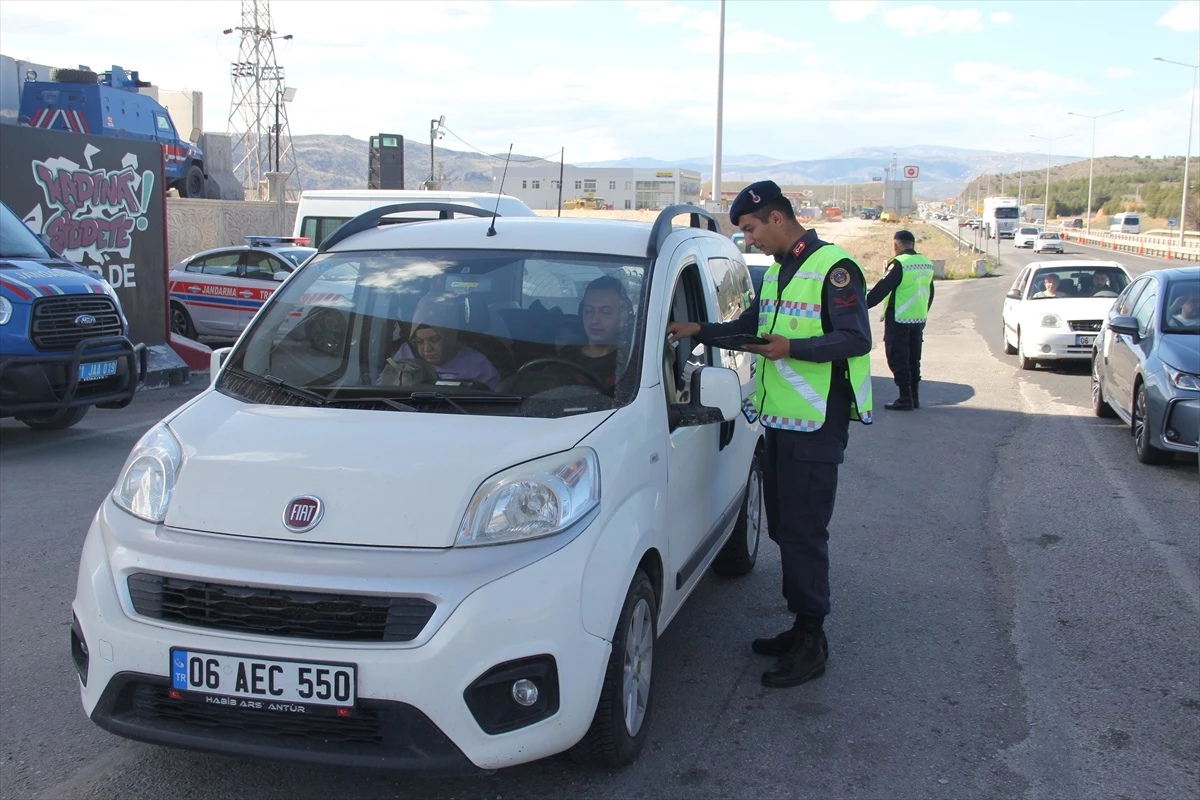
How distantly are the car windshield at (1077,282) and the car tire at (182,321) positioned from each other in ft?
41.6

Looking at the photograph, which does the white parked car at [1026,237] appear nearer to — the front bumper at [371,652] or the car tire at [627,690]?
the car tire at [627,690]

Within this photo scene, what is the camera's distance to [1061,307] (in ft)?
49.7

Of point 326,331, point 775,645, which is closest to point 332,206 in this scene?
point 326,331

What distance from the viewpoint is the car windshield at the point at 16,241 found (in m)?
9.67

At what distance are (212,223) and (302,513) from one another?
3113 centimetres

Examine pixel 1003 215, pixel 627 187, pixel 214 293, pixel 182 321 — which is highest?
pixel 627 187

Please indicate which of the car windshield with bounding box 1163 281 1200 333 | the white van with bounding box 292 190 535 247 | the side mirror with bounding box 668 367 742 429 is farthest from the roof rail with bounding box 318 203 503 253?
the white van with bounding box 292 190 535 247

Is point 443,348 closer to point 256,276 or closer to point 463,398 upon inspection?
point 463,398

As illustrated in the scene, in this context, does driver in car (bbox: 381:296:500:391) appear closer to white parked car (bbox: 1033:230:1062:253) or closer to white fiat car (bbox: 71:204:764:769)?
white fiat car (bbox: 71:204:764:769)

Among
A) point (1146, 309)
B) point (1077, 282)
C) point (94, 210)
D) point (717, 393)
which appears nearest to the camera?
point (717, 393)

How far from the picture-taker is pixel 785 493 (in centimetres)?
466

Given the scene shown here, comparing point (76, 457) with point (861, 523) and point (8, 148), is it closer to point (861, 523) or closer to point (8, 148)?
point (8, 148)

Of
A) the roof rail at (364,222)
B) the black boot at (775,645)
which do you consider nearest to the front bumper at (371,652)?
the black boot at (775,645)

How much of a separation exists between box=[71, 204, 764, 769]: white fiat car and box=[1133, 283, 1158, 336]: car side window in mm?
7073
